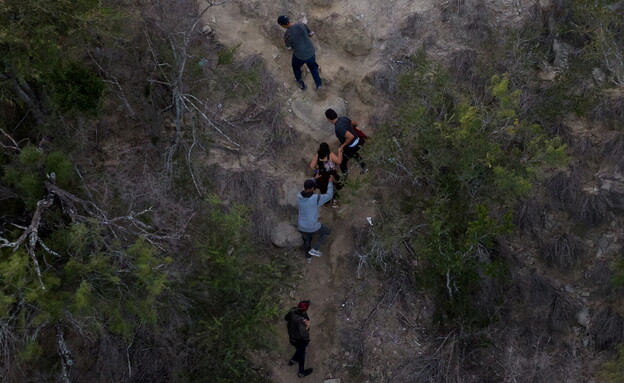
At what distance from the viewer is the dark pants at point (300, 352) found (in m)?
7.67

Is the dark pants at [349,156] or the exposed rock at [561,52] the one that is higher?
the exposed rock at [561,52]

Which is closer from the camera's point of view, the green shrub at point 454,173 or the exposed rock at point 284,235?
the green shrub at point 454,173

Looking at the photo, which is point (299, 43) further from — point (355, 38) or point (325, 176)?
point (325, 176)

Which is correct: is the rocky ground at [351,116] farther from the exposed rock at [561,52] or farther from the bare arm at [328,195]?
the exposed rock at [561,52]

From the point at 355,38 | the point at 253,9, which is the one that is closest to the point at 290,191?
the point at 355,38

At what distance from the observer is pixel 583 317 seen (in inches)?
334

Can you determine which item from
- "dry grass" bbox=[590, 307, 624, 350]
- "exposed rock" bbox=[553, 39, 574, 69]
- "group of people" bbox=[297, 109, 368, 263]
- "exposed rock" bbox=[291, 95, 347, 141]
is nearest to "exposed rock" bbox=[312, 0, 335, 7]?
"exposed rock" bbox=[291, 95, 347, 141]

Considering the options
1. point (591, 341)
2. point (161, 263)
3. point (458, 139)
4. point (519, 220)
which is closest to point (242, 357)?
point (161, 263)

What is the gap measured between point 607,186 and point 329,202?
4.53m

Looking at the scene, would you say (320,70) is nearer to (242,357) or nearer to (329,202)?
(329,202)

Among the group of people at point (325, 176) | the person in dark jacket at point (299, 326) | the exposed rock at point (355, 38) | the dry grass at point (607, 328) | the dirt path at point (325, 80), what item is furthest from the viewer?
the exposed rock at point (355, 38)

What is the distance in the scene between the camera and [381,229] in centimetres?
840

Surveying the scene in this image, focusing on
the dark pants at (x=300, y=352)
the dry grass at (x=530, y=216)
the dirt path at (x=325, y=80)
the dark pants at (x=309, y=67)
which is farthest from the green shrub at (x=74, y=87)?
the dry grass at (x=530, y=216)

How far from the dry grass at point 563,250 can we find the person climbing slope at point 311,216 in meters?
3.67
